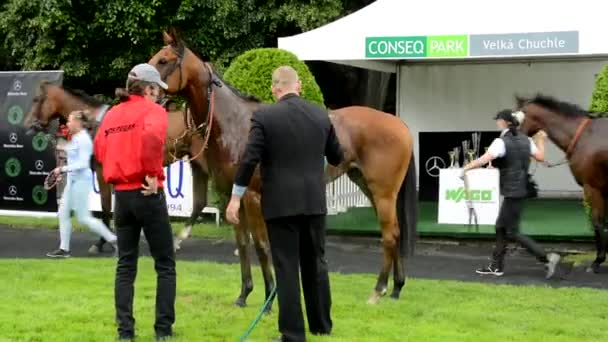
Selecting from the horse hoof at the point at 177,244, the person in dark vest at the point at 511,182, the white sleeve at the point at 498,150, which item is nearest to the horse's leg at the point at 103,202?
the horse hoof at the point at 177,244

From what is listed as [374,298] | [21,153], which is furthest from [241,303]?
[21,153]

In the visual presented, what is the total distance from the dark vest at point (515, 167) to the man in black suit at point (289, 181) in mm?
4283

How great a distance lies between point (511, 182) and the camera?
1009cm

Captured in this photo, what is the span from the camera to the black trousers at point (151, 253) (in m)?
6.23

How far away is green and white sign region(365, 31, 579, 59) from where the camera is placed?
12594 millimetres

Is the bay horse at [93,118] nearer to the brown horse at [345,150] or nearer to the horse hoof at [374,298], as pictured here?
the brown horse at [345,150]

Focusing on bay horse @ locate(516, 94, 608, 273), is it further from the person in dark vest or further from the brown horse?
the brown horse

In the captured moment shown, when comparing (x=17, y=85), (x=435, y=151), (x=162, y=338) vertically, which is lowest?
(x=162, y=338)

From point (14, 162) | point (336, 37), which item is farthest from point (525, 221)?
point (14, 162)

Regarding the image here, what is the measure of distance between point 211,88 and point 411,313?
8.51 ft

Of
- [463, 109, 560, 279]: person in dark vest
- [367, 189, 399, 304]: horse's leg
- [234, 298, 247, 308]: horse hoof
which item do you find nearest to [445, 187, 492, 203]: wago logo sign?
[463, 109, 560, 279]: person in dark vest

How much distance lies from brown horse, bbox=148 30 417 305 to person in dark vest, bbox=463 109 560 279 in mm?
1678

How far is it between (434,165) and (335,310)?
10.5m

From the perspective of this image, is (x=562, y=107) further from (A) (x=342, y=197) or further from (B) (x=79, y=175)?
(B) (x=79, y=175)
